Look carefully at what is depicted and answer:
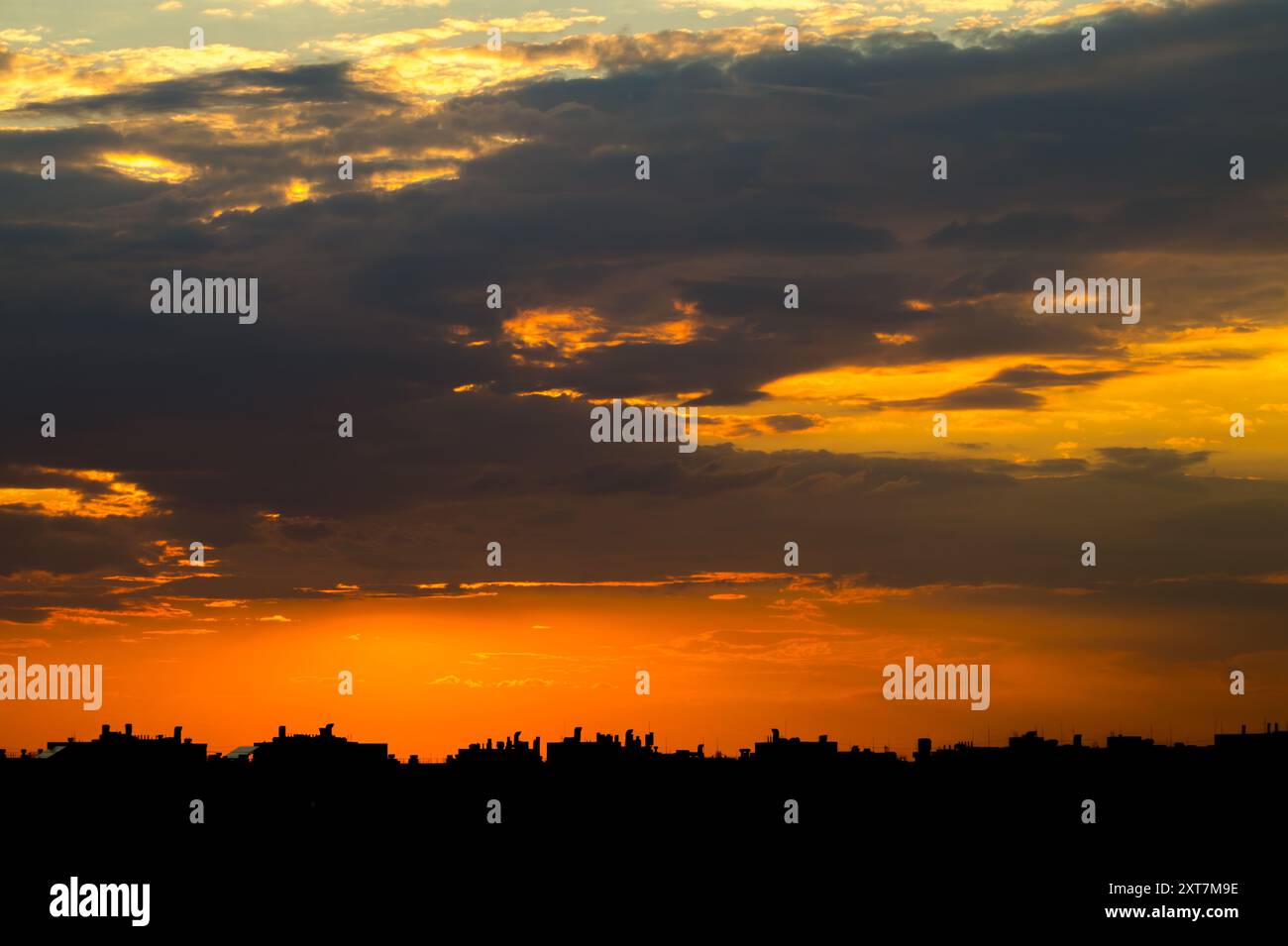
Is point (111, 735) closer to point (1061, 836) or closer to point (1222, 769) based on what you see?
point (1061, 836)

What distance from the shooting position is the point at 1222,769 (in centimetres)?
17475

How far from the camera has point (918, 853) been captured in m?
162

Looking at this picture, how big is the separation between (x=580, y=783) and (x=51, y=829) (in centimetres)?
5267

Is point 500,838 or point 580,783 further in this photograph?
point 580,783

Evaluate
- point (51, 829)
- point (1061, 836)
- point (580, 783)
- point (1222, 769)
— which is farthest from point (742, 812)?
point (51, 829)
